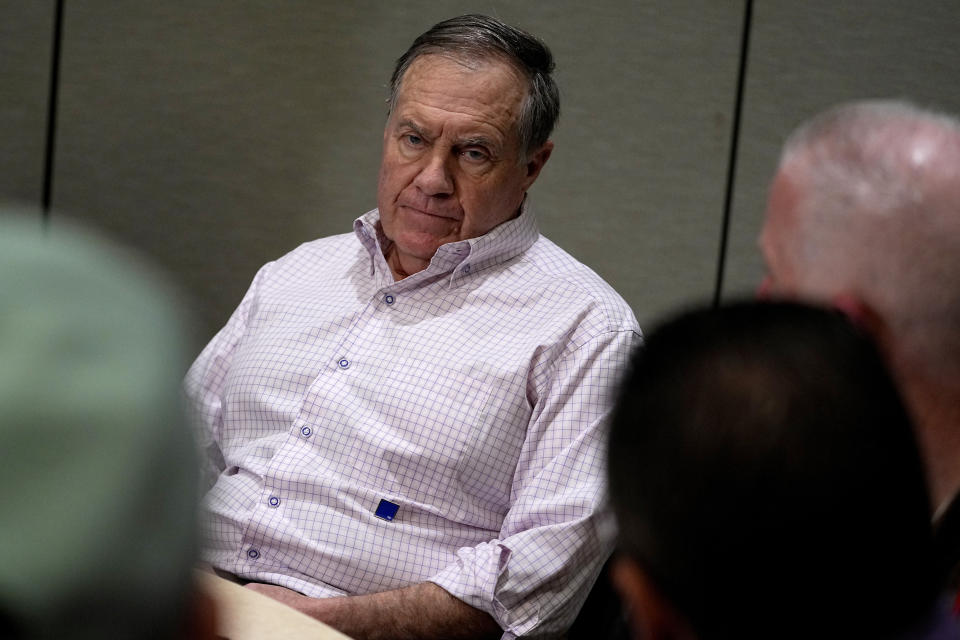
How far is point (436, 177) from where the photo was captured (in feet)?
6.86

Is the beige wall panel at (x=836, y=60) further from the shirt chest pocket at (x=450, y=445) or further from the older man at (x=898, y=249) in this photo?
the older man at (x=898, y=249)

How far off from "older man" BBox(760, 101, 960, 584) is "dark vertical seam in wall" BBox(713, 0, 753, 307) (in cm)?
137

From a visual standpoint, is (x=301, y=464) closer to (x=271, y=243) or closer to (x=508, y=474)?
(x=508, y=474)

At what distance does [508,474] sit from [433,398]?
19 cm

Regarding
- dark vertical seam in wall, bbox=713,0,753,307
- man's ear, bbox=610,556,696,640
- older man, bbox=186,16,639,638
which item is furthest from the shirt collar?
man's ear, bbox=610,556,696,640

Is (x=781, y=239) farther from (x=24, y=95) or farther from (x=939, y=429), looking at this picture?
(x=24, y=95)

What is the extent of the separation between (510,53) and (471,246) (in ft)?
1.30

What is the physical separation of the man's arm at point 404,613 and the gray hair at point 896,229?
2.76 ft

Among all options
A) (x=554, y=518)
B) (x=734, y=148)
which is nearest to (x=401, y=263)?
(x=554, y=518)

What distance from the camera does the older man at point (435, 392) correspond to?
1.81 meters

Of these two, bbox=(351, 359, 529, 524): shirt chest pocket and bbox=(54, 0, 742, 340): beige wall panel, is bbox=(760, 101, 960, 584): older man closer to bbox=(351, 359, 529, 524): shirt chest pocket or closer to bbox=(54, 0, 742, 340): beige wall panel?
bbox=(351, 359, 529, 524): shirt chest pocket

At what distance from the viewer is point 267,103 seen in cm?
282

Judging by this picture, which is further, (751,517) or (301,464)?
(301,464)

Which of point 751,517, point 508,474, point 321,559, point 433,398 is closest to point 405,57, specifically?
point 433,398
